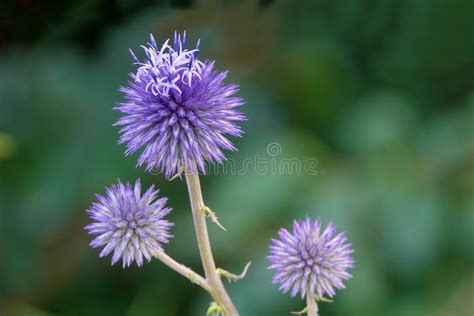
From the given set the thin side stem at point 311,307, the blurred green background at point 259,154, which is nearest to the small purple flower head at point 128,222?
the thin side stem at point 311,307

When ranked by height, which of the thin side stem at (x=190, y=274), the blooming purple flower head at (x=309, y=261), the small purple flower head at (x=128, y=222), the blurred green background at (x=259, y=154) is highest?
the blurred green background at (x=259, y=154)

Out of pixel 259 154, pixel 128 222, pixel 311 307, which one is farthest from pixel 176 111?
pixel 259 154

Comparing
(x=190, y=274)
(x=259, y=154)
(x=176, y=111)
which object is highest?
(x=259, y=154)

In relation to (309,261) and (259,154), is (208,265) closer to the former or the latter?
(309,261)

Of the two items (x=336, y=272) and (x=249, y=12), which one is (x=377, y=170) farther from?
(x=336, y=272)

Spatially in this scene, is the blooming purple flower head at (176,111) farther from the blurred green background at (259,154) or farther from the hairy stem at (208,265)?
the blurred green background at (259,154)
